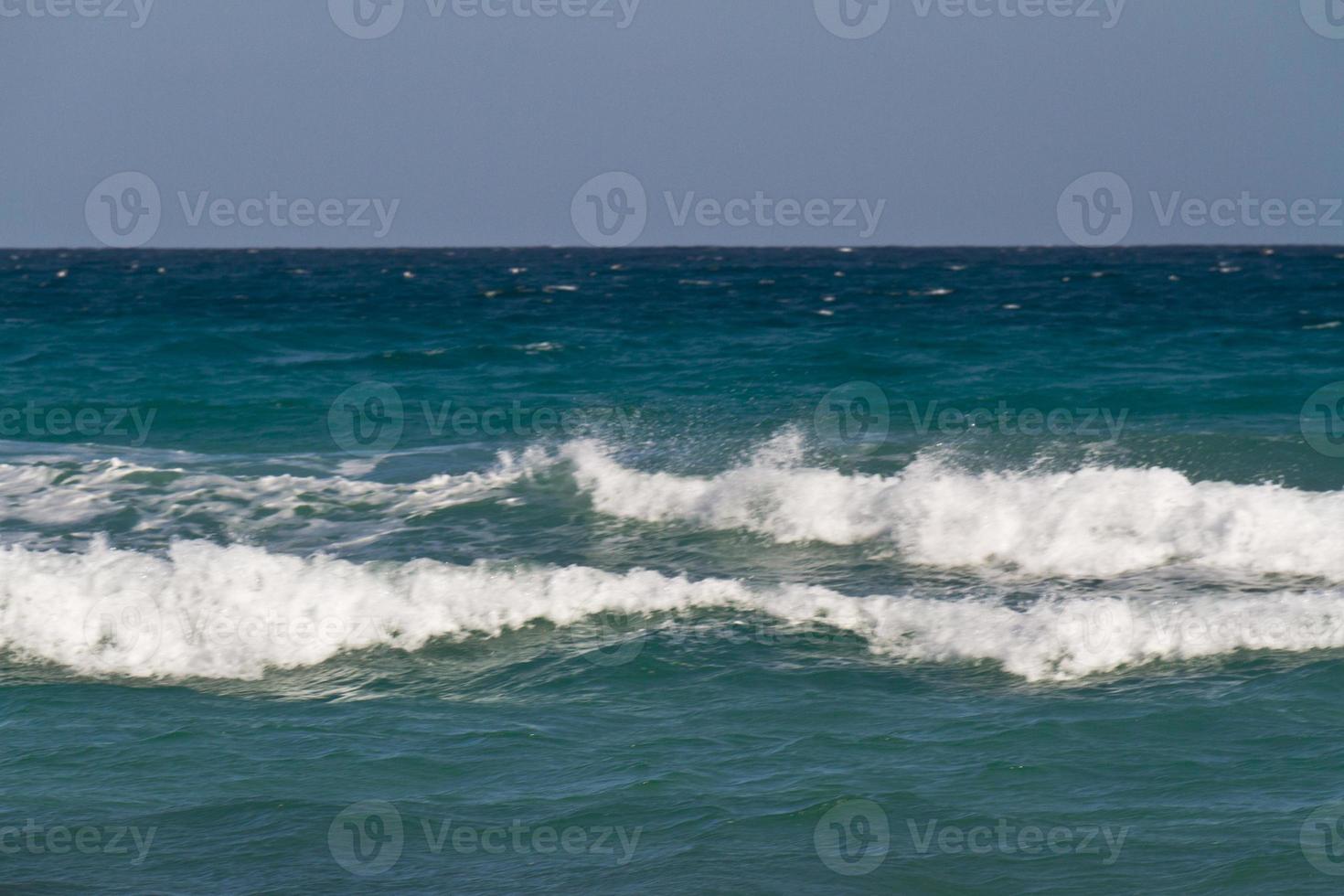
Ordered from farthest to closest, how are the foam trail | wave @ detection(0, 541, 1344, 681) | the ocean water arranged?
the foam trail
wave @ detection(0, 541, 1344, 681)
the ocean water

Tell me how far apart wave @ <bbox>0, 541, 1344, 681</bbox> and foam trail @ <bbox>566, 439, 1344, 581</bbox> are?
130 cm

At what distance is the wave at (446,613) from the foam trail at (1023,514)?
1303 millimetres

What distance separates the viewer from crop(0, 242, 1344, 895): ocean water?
264 inches

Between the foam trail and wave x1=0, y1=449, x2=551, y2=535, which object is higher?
wave x1=0, y1=449, x2=551, y2=535

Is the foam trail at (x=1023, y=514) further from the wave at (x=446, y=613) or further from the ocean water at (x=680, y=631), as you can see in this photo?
the wave at (x=446, y=613)

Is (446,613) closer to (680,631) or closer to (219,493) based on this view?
(680,631)

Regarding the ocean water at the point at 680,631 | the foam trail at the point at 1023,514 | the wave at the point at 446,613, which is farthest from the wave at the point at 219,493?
the wave at the point at 446,613

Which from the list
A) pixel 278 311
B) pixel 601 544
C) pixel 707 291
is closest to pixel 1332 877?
pixel 601 544

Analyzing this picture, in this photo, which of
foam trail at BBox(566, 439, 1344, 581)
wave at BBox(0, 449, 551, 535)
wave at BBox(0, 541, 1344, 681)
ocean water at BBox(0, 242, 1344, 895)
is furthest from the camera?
wave at BBox(0, 449, 551, 535)

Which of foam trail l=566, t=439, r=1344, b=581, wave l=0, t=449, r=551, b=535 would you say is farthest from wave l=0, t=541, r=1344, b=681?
wave l=0, t=449, r=551, b=535

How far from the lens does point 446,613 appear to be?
413 inches

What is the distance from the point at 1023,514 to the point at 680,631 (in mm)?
4382

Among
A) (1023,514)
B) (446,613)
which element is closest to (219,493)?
(446,613)

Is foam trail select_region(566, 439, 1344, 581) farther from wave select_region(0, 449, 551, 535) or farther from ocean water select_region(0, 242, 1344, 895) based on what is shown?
wave select_region(0, 449, 551, 535)
